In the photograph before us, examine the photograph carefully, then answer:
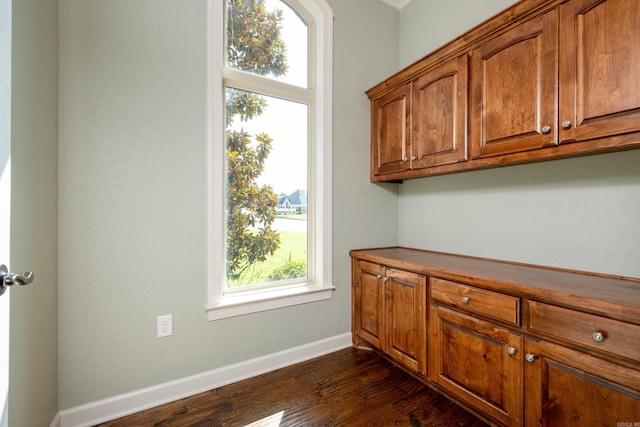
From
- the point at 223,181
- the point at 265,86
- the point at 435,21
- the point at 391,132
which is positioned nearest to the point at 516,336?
the point at 391,132

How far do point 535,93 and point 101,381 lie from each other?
276 centimetres

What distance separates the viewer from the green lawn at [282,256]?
211cm

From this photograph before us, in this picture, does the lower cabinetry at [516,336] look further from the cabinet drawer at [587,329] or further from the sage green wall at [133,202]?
the sage green wall at [133,202]

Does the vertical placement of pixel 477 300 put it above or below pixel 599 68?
below

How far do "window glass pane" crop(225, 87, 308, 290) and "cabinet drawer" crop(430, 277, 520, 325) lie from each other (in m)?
1.07

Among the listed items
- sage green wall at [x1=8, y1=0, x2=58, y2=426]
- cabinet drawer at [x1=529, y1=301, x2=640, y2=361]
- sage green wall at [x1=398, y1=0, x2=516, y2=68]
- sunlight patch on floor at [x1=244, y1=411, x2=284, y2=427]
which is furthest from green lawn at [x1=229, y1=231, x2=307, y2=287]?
sage green wall at [x1=398, y1=0, x2=516, y2=68]

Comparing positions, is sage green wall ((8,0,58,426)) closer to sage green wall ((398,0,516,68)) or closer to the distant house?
the distant house

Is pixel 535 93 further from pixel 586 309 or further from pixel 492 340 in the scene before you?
pixel 492 340

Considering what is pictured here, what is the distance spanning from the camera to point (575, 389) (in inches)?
45.0

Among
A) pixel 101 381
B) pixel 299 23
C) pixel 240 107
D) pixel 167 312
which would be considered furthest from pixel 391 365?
pixel 299 23

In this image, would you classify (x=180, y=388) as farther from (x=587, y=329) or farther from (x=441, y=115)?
(x=441, y=115)

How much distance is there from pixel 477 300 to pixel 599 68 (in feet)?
3.83

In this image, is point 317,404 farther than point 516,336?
Yes

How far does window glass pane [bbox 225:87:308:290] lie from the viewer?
2.03m
